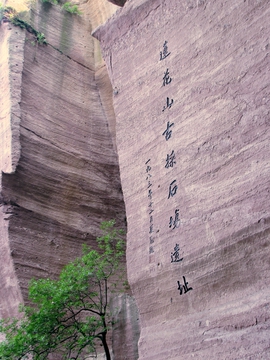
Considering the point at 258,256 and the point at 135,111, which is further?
the point at 135,111

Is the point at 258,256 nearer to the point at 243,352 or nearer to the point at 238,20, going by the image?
the point at 243,352

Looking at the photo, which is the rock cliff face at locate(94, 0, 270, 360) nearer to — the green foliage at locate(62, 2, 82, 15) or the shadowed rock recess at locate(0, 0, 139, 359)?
the shadowed rock recess at locate(0, 0, 139, 359)

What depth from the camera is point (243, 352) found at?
365 cm

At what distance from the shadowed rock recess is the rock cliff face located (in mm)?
1871

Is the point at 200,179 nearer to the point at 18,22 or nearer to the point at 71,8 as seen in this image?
the point at 18,22

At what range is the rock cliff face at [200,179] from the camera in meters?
3.93

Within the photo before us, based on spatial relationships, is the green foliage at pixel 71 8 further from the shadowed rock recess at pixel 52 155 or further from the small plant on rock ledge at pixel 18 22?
the small plant on rock ledge at pixel 18 22

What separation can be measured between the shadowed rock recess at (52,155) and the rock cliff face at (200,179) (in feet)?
6.14

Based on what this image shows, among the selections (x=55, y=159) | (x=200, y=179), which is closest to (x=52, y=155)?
(x=55, y=159)

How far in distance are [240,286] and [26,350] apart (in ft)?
8.81

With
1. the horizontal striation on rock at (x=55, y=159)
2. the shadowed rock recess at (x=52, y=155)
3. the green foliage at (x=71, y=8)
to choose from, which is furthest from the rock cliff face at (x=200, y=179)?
the green foliage at (x=71, y=8)

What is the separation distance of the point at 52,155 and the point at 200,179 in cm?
418

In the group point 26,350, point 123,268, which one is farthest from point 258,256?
point 123,268

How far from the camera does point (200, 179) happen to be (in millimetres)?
4574
